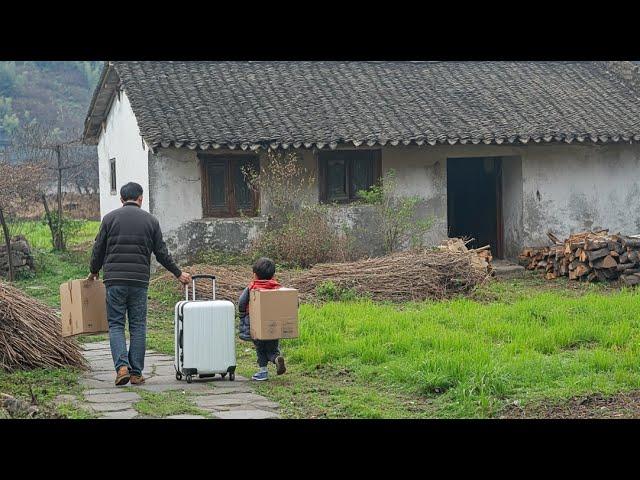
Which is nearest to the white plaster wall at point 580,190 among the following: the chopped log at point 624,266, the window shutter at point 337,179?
the window shutter at point 337,179

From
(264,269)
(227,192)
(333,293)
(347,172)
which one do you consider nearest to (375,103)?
(347,172)

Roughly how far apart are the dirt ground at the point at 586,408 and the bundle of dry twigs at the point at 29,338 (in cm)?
444

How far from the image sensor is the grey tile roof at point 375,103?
17906mm

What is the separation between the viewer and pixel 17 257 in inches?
722

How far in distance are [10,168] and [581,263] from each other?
12.1m

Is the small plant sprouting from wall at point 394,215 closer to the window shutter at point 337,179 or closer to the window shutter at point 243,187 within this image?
the window shutter at point 337,179

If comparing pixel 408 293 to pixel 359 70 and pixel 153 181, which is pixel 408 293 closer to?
pixel 153 181

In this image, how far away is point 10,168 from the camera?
20.7 metres

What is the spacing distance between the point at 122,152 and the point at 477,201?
7.87m

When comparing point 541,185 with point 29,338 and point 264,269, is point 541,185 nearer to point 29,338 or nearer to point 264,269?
point 264,269

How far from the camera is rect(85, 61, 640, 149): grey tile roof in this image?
17906 mm

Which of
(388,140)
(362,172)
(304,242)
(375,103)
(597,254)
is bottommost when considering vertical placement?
(597,254)

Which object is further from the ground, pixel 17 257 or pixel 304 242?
pixel 304 242

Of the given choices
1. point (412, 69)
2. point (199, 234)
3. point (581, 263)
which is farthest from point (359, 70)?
point (581, 263)
